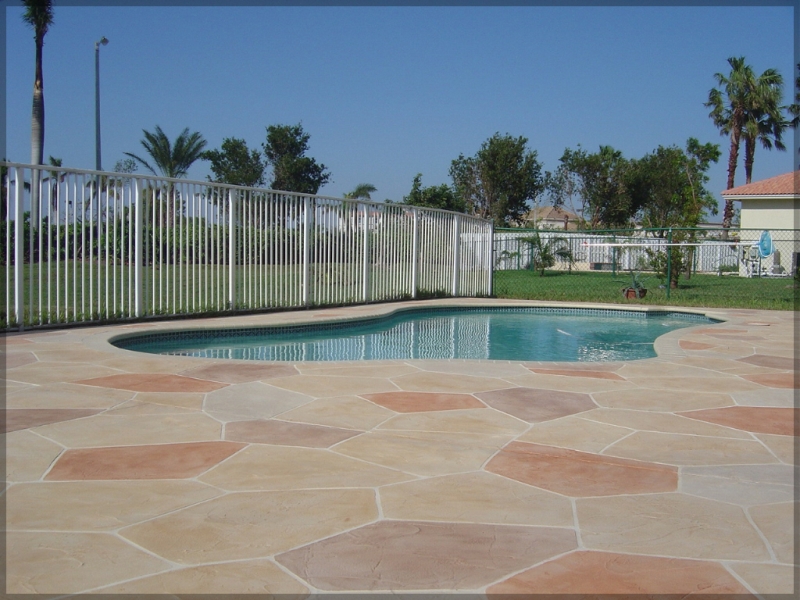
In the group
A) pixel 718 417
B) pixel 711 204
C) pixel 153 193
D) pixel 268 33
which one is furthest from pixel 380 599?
pixel 711 204

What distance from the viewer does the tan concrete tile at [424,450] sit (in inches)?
116

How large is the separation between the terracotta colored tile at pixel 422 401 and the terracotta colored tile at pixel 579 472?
2.76 feet

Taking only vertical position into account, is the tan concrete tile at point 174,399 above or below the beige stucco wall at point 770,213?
below

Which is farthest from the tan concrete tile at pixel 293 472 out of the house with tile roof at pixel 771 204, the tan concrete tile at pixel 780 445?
the house with tile roof at pixel 771 204

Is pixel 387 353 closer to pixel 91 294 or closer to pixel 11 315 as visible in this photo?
pixel 91 294

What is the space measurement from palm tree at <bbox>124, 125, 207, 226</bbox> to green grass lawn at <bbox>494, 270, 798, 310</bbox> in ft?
59.0

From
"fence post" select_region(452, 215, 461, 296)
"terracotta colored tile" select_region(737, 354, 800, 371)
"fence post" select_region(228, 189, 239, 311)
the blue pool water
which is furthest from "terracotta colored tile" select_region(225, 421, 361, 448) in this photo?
"fence post" select_region(452, 215, 461, 296)

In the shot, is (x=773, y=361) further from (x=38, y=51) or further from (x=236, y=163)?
(x=236, y=163)

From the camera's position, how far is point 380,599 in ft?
5.84

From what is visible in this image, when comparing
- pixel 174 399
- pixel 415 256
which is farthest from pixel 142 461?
pixel 415 256

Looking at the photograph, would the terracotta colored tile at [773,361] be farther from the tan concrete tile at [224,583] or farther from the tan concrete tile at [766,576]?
the tan concrete tile at [224,583]

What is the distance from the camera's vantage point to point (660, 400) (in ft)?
14.2

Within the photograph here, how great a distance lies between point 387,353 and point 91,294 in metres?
3.46

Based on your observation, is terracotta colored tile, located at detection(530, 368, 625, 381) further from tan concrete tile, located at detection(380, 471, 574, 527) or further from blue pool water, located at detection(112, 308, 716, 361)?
tan concrete tile, located at detection(380, 471, 574, 527)
